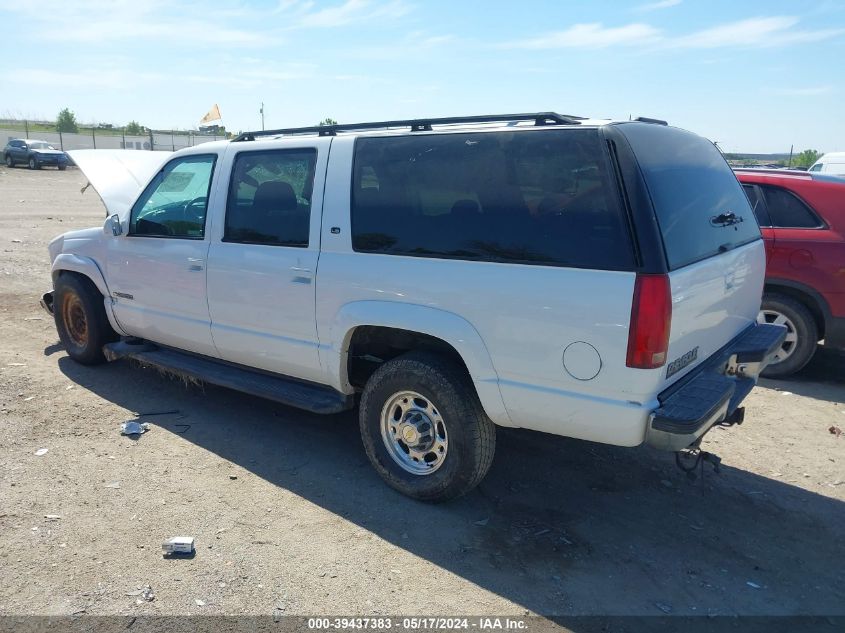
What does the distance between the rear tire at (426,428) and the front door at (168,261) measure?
5.42 feet

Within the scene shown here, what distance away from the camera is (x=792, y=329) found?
6230 millimetres

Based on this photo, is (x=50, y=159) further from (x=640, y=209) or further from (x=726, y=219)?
(x=640, y=209)

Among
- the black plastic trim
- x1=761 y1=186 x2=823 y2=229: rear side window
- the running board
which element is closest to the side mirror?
the running board

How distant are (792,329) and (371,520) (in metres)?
4.60

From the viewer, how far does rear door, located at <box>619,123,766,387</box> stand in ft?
10.6

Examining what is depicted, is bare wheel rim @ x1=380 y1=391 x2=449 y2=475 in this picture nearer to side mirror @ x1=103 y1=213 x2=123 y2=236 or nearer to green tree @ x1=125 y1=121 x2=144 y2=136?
side mirror @ x1=103 y1=213 x2=123 y2=236

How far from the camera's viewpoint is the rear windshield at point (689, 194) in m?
3.28

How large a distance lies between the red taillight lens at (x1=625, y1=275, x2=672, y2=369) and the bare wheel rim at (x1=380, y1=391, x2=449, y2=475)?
3.99ft

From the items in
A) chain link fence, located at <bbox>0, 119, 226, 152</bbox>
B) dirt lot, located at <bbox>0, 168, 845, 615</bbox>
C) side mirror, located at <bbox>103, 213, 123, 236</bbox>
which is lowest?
dirt lot, located at <bbox>0, 168, 845, 615</bbox>

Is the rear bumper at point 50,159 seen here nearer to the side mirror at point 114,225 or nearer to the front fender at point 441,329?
the side mirror at point 114,225

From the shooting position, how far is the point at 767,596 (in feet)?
10.5

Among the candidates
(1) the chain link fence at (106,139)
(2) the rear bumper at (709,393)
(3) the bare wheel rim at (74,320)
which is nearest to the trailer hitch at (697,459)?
(2) the rear bumper at (709,393)

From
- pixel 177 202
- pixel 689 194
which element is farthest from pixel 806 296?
pixel 177 202

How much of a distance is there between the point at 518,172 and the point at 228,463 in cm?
272
